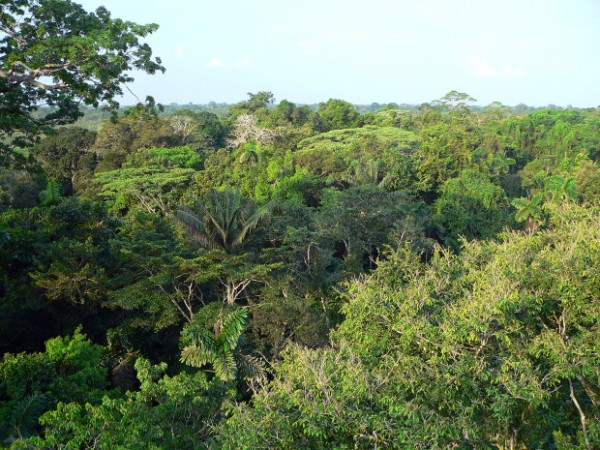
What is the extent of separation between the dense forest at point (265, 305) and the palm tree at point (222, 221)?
0.05 m

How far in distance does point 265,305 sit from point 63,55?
268 inches

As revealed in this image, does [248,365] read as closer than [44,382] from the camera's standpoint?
No

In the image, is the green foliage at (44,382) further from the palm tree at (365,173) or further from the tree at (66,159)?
the tree at (66,159)

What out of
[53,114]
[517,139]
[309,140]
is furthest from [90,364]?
[517,139]

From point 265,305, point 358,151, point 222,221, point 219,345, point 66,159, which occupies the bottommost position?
point 219,345

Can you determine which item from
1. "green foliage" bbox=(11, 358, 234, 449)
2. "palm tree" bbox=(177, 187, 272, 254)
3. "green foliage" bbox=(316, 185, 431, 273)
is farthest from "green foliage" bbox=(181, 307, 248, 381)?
"green foliage" bbox=(316, 185, 431, 273)

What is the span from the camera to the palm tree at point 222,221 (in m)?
13.2

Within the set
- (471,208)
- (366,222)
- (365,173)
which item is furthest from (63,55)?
(471,208)

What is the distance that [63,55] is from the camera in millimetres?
8180

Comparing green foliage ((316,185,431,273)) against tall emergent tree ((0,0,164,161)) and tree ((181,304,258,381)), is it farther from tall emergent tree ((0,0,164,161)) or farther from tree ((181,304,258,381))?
tall emergent tree ((0,0,164,161))

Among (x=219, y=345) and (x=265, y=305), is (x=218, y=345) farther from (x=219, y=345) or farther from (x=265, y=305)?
(x=265, y=305)

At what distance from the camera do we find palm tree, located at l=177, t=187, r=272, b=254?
521 inches

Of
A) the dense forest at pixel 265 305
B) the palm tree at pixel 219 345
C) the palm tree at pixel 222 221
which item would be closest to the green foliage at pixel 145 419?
the dense forest at pixel 265 305

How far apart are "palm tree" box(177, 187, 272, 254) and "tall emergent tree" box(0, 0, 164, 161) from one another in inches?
174
